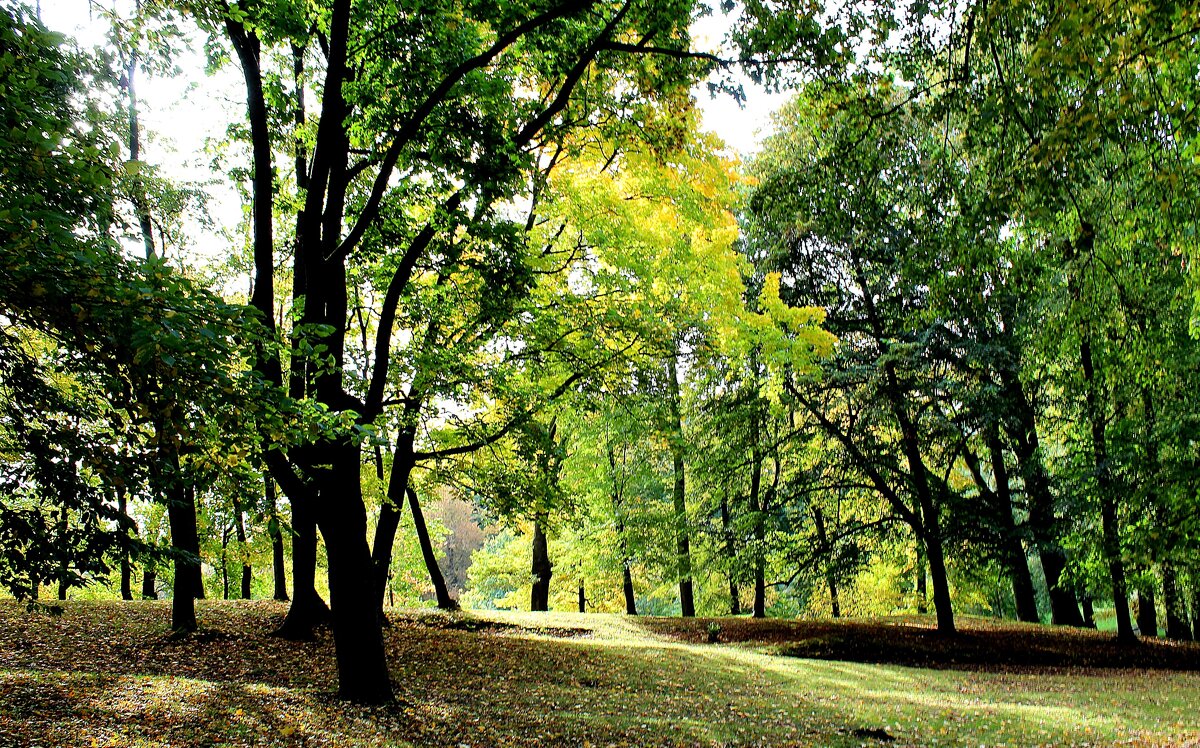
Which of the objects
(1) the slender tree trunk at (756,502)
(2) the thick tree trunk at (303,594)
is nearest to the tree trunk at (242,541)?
(2) the thick tree trunk at (303,594)

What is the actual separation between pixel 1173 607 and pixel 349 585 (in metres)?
20.9

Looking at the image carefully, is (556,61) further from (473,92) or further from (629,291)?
(629,291)

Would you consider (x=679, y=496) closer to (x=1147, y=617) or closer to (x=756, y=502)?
(x=756, y=502)

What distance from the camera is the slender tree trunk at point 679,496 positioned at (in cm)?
1532

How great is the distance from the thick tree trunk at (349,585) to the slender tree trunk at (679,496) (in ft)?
23.1

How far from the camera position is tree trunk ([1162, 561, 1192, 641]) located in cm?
1501

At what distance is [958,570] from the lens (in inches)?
696

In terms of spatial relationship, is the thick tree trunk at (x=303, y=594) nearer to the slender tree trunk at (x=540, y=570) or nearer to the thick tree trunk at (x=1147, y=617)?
the slender tree trunk at (x=540, y=570)

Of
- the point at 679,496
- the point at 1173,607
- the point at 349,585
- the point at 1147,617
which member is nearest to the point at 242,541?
the point at 349,585

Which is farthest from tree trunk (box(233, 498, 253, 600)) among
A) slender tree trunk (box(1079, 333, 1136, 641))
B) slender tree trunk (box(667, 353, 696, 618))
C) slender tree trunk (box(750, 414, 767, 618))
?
slender tree trunk (box(1079, 333, 1136, 641))

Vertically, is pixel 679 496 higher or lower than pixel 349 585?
higher

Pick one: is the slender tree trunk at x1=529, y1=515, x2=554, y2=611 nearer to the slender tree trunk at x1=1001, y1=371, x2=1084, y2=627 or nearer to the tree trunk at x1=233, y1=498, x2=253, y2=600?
the tree trunk at x1=233, y1=498, x2=253, y2=600

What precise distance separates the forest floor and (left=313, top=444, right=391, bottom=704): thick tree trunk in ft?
1.02

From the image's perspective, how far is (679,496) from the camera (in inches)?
923
